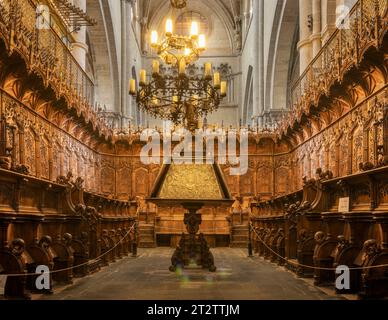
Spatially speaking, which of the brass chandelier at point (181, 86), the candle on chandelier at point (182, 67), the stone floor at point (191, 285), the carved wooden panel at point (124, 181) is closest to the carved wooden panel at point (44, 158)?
the brass chandelier at point (181, 86)

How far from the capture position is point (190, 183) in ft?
29.8

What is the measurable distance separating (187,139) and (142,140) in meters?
1.66

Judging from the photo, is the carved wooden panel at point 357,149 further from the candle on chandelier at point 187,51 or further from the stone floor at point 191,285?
the candle on chandelier at point 187,51

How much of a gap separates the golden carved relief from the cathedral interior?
0.07 feet

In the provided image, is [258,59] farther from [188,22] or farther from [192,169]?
[192,169]

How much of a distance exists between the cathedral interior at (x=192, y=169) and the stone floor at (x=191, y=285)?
3cm

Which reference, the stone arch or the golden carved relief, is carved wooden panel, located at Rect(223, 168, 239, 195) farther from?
the stone arch

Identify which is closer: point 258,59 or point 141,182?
point 141,182

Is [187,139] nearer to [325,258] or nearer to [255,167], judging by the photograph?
[255,167]

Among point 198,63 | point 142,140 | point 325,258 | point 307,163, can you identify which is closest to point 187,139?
point 142,140

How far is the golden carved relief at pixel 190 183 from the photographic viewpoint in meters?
8.93

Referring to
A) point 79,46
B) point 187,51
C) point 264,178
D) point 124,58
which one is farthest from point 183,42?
point 124,58

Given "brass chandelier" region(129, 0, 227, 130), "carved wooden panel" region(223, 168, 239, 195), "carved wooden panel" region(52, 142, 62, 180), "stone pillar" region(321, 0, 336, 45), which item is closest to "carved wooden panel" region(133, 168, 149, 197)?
"carved wooden panel" region(223, 168, 239, 195)

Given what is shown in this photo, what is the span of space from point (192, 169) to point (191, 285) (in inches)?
94.2
